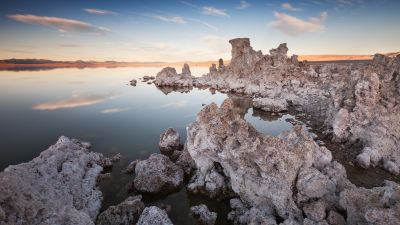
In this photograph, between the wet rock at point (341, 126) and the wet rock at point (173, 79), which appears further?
the wet rock at point (173, 79)

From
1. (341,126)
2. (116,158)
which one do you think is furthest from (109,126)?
(341,126)

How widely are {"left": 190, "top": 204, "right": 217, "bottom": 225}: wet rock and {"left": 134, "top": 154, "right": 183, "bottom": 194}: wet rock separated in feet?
12.3

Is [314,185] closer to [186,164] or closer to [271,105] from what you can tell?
[186,164]

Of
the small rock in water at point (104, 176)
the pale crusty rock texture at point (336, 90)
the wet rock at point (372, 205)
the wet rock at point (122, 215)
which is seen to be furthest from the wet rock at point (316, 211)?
the small rock in water at point (104, 176)

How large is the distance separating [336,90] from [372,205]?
26.8 meters

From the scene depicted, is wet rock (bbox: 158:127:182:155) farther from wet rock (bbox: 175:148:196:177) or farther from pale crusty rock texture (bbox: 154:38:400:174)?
pale crusty rock texture (bbox: 154:38:400:174)

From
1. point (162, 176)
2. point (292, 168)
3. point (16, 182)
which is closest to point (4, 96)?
point (162, 176)

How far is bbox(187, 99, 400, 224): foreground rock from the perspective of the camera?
1430cm

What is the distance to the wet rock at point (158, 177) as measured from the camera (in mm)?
20797

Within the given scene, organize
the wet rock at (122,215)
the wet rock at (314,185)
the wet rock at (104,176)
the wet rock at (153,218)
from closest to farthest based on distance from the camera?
the wet rock at (153,218) < the wet rock at (314,185) < the wet rock at (122,215) < the wet rock at (104,176)

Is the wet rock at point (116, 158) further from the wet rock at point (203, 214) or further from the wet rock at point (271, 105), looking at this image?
the wet rock at point (271, 105)

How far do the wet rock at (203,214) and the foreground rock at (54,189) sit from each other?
22.7 ft

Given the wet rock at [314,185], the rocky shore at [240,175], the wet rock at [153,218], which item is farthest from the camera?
the wet rock at [314,185]

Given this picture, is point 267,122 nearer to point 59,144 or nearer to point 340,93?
point 340,93
